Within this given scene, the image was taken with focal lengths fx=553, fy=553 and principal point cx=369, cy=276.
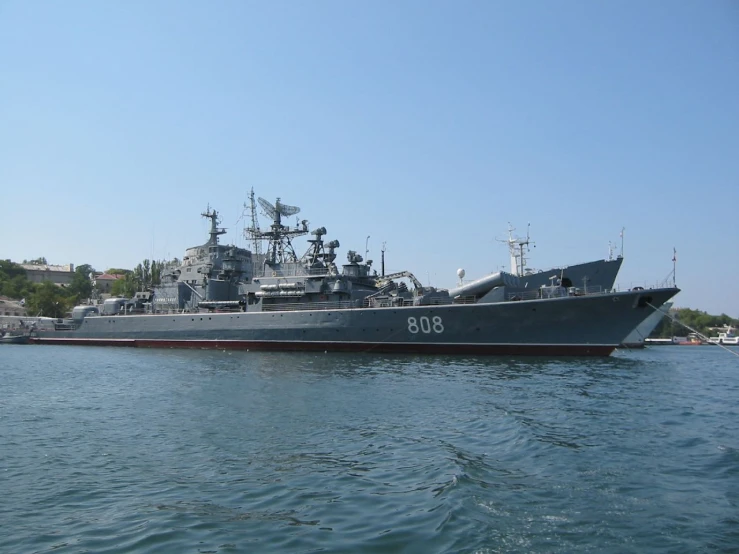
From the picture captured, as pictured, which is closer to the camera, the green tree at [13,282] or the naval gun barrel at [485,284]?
the naval gun barrel at [485,284]

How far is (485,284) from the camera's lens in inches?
1224

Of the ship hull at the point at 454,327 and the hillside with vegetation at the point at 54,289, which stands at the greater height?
the hillside with vegetation at the point at 54,289

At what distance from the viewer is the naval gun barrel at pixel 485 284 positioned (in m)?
30.9

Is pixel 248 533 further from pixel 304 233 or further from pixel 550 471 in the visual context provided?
pixel 304 233

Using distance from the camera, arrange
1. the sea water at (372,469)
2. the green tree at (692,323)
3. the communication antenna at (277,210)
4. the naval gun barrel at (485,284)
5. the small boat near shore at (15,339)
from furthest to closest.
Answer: the green tree at (692,323)
the small boat near shore at (15,339)
the communication antenna at (277,210)
the naval gun barrel at (485,284)
the sea water at (372,469)

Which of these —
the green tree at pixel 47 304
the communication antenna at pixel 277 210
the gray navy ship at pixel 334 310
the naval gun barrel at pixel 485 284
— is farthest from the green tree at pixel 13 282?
the naval gun barrel at pixel 485 284

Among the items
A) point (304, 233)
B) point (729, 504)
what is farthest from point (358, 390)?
point (304, 233)

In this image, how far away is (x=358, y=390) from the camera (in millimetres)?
19125

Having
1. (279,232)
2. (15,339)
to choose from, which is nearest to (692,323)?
(279,232)

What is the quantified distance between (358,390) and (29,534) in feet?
41.4

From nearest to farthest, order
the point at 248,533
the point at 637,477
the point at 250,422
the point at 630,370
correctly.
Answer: the point at 248,533
the point at 637,477
the point at 250,422
the point at 630,370

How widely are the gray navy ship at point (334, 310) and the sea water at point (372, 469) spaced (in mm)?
10007

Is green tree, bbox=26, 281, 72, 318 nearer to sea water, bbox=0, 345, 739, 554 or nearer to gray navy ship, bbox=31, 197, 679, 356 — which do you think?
gray navy ship, bbox=31, 197, 679, 356

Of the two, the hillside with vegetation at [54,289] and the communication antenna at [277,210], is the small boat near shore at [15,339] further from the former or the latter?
the communication antenna at [277,210]
